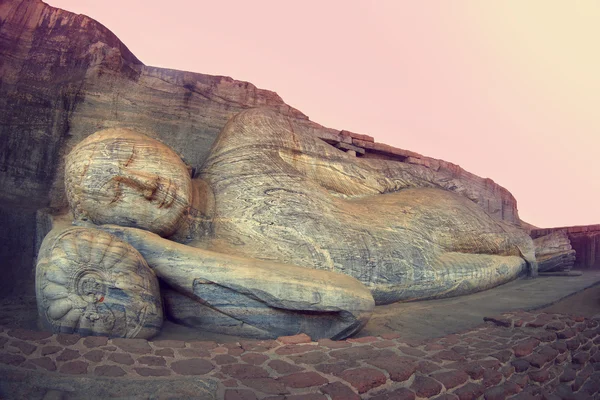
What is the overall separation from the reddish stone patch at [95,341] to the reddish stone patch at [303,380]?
985mm

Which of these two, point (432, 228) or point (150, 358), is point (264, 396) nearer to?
point (150, 358)

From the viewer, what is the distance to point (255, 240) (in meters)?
3.97

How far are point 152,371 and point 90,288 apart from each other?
820 millimetres

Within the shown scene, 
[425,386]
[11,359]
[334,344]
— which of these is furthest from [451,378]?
[11,359]

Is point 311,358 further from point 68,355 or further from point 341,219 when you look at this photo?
point 341,219

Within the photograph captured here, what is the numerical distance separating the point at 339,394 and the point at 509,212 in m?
6.66

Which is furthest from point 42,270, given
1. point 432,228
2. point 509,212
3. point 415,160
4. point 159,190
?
point 509,212

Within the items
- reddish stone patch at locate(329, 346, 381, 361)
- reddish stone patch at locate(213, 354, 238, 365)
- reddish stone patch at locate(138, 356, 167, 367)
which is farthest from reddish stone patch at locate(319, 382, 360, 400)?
reddish stone patch at locate(138, 356, 167, 367)

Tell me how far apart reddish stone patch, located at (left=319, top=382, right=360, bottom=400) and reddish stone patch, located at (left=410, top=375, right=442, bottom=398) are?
0.40 m

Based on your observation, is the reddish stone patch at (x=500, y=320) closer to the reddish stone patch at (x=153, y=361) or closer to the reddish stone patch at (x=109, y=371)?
the reddish stone patch at (x=153, y=361)

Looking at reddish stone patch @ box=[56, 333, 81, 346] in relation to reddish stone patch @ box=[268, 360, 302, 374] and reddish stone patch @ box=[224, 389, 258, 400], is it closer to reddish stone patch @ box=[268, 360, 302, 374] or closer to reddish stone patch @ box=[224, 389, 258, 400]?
reddish stone patch @ box=[224, 389, 258, 400]

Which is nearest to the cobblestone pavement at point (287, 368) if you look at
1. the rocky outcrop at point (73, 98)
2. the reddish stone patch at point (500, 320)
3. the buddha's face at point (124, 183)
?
the reddish stone patch at point (500, 320)

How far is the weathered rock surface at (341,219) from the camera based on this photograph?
13.2 ft

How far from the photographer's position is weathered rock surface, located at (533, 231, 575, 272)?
20.8 ft
